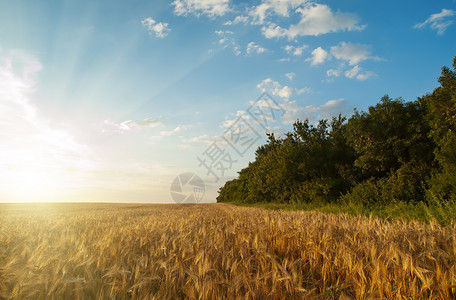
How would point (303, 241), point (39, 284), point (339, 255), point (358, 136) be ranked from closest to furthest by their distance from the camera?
point (39, 284)
point (339, 255)
point (303, 241)
point (358, 136)

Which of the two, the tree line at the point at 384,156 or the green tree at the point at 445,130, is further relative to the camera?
the tree line at the point at 384,156

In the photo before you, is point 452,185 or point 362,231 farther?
point 452,185

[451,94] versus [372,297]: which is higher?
[451,94]

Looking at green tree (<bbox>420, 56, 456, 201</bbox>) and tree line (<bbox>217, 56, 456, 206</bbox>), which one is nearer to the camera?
green tree (<bbox>420, 56, 456, 201</bbox>)

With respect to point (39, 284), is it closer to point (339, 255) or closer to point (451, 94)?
point (339, 255)

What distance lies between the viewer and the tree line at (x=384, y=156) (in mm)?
16312

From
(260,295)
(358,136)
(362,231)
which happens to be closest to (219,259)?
(260,295)

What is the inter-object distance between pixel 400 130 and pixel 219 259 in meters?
22.5

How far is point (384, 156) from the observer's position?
813 inches

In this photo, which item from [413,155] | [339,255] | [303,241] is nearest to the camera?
[339,255]

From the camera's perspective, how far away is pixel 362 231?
537 cm

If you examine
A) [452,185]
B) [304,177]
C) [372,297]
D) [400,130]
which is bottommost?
[372,297]

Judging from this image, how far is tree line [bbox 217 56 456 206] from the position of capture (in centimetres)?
1631

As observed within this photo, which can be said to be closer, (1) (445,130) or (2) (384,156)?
(1) (445,130)
